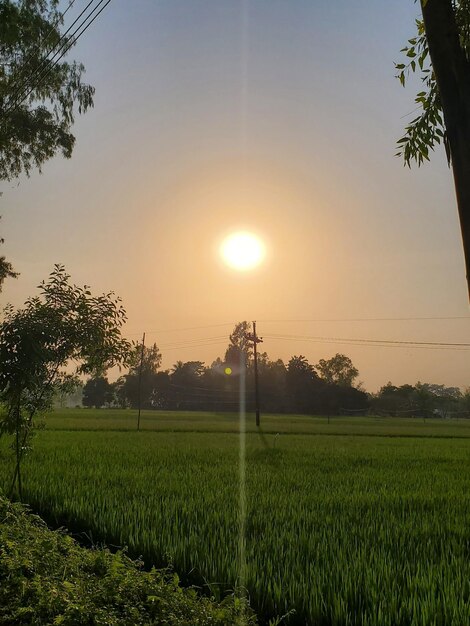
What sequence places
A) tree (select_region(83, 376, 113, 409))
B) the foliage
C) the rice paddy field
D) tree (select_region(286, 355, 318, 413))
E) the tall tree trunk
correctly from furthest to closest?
tree (select_region(83, 376, 113, 409)), tree (select_region(286, 355, 318, 413)), the rice paddy field, the foliage, the tall tree trunk

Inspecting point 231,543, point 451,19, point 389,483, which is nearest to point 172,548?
point 231,543

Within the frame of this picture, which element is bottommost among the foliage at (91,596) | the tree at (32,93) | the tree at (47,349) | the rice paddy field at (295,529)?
the rice paddy field at (295,529)

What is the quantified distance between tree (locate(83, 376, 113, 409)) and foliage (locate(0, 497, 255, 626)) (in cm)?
11541

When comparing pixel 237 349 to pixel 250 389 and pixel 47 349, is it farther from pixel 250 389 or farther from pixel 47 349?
pixel 47 349

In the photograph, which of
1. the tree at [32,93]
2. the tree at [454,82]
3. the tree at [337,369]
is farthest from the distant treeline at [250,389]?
the tree at [454,82]

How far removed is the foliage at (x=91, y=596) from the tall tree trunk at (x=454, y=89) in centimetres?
302

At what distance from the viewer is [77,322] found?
8578 mm

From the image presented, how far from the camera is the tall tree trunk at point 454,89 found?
9.81 feet

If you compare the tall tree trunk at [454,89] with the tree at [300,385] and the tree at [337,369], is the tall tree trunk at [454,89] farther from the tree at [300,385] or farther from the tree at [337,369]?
the tree at [337,369]

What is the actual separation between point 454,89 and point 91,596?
14.5 feet

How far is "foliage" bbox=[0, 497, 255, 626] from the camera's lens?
3.26 meters

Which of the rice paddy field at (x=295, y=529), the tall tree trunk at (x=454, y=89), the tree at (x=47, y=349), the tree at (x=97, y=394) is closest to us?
the tall tree trunk at (x=454, y=89)

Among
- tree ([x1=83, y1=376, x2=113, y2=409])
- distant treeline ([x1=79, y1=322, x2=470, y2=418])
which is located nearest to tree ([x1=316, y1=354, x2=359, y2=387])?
distant treeline ([x1=79, y1=322, x2=470, y2=418])

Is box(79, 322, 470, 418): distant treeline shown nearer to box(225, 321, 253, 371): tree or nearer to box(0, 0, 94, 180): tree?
box(225, 321, 253, 371): tree
